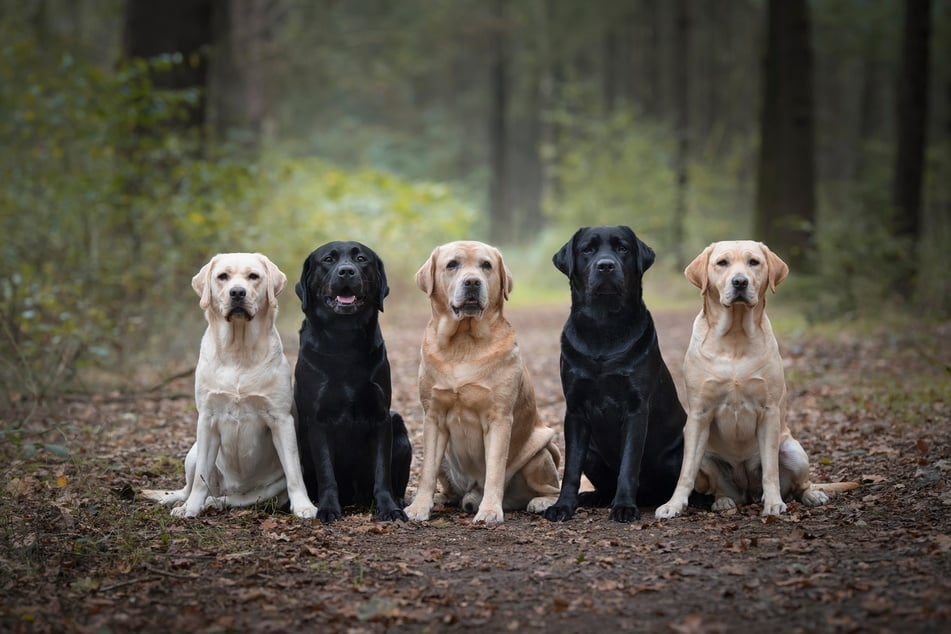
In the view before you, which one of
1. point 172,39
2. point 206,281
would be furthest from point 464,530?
point 172,39

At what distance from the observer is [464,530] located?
203 inches

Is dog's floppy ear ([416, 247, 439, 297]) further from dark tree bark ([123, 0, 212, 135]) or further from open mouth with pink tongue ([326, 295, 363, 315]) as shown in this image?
dark tree bark ([123, 0, 212, 135])

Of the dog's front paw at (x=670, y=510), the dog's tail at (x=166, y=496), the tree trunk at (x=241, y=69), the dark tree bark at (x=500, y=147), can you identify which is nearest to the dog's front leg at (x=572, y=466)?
the dog's front paw at (x=670, y=510)

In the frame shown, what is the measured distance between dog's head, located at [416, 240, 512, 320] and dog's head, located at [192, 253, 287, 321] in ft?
2.81

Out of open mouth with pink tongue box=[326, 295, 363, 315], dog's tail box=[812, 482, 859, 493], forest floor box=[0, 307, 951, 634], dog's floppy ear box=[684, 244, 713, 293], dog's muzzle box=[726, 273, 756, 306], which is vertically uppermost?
dog's floppy ear box=[684, 244, 713, 293]

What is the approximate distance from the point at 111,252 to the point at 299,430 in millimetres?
5584

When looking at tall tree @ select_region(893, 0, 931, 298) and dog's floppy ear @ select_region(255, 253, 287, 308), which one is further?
tall tree @ select_region(893, 0, 931, 298)

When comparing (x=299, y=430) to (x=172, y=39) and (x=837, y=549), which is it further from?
(x=172, y=39)

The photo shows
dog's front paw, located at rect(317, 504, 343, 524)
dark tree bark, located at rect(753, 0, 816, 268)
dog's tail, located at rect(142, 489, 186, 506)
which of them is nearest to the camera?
dog's front paw, located at rect(317, 504, 343, 524)

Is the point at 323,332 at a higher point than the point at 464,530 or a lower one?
higher

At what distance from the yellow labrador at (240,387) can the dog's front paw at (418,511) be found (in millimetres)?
527

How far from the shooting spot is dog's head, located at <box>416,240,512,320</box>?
538cm

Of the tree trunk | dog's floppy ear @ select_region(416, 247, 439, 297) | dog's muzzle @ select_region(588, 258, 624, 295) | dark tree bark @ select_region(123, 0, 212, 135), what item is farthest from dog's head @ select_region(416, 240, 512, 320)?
the tree trunk

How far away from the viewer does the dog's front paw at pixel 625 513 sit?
5.18 m
